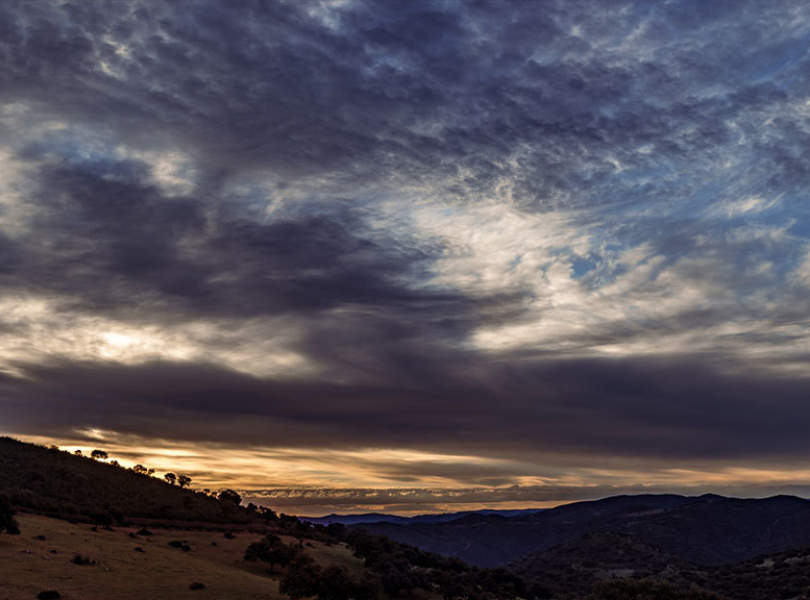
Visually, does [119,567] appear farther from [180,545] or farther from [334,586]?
[334,586]

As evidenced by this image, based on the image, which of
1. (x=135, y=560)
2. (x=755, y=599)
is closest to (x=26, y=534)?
(x=135, y=560)

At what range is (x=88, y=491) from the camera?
101562 mm

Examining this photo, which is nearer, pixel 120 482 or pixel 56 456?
pixel 120 482

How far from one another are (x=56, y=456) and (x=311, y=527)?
49.6m

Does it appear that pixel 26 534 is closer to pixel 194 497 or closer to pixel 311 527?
pixel 194 497

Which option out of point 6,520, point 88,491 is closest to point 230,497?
point 88,491

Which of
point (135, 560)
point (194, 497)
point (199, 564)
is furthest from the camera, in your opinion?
point (194, 497)

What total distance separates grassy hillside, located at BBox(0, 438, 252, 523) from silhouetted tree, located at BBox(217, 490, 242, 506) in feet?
6.64

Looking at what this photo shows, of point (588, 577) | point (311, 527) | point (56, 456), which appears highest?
point (56, 456)

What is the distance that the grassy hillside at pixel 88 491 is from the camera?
89.0 meters

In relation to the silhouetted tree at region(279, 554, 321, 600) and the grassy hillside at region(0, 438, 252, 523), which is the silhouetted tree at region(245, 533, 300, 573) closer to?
the silhouetted tree at region(279, 554, 321, 600)

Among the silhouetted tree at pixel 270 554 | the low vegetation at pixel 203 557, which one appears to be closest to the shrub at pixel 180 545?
the low vegetation at pixel 203 557

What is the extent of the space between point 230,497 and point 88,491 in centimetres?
3107

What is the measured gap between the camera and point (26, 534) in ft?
214
